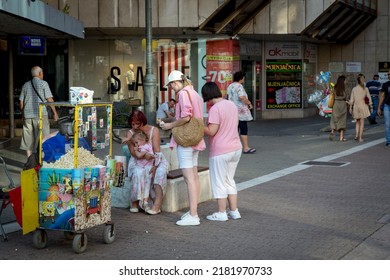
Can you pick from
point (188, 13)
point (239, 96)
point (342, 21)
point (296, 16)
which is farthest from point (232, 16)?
point (239, 96)

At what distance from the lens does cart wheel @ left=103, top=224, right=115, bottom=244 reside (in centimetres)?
790

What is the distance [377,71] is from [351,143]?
15.1m

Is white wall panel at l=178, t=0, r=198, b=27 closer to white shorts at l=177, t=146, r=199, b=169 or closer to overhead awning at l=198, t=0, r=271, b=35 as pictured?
overhead awning at l=198, t=0, r=271, b=35

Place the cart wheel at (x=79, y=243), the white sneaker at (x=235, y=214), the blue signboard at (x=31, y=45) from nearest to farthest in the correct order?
the cart wheel at (x=79, y=243) → the white sneaker at (x=235, y=214) → the blue signboard at (x=31, y=45)

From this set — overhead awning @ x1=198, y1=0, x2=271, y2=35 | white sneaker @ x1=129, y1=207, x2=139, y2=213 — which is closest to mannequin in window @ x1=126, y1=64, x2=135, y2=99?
overhead awning @ x1=198, y1=0, x2=271, y2=35

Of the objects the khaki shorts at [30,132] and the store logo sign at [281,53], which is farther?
the store logo sign at [281,53]

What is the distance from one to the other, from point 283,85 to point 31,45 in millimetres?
12868

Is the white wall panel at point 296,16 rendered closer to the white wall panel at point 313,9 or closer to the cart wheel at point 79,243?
the white wall panel at point 313,9

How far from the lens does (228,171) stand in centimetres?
911

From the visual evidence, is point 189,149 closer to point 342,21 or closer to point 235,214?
point 235,214

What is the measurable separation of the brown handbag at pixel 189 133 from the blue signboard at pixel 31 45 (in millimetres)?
12248

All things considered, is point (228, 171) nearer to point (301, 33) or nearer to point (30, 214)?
point (30, 214)

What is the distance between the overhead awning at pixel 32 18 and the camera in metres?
12.7

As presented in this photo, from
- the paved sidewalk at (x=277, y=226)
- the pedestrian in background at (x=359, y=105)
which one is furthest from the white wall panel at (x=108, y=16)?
the paved sidewalk at (x=277, y=226)
